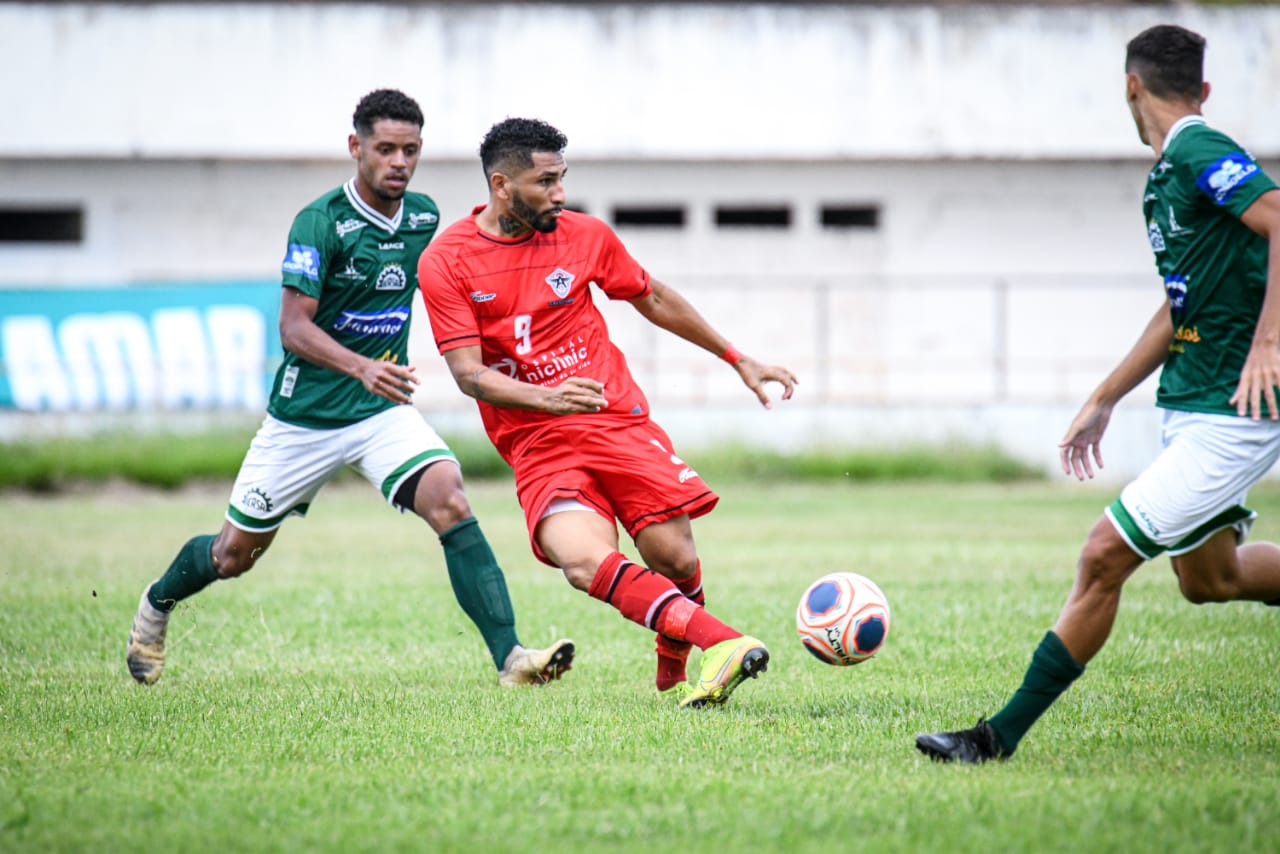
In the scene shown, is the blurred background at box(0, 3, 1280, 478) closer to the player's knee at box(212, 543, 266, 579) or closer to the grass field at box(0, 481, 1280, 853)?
the grass field at box(0, 481, 1280, 853)

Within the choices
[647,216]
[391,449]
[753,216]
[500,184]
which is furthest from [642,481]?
[753,216]

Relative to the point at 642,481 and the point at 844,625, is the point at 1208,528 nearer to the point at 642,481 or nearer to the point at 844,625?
the point at 844,625

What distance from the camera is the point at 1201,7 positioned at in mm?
24453

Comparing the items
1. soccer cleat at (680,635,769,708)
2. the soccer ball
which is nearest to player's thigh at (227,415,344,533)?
soccer cleat at (680,635,769,708)

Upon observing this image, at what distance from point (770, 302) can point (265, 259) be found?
8.49 meters

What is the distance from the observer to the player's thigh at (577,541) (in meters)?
6.14

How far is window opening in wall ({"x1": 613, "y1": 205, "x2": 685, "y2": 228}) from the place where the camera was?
24.8m

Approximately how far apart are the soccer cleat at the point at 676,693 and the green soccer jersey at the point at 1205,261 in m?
2.36

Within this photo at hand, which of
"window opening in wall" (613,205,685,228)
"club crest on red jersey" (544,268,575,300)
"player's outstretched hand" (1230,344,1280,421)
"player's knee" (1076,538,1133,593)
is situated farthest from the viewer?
"window opening in wall" (613,205,685,228)

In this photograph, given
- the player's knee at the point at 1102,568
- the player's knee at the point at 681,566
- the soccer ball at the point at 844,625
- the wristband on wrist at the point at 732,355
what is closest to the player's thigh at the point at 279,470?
the player's knee at the point at 681,566

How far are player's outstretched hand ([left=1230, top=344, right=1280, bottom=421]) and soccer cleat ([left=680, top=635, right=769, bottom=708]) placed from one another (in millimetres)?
1960

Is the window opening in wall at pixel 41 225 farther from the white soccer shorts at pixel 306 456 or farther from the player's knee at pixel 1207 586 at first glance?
the player's knee at pixel 1207 586

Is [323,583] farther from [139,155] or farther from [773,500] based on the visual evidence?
[139,155]

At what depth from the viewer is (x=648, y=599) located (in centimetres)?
605
